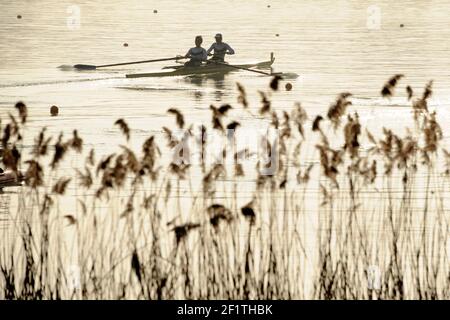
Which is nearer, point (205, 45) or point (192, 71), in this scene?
point (192, 71)

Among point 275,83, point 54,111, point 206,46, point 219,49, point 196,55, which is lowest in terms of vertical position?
point 275,83

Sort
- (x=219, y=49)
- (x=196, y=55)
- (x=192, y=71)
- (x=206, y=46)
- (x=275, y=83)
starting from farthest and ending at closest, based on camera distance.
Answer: (x=206, y=46) → (x=219, y=49) → (x=196, y=55) → (x=192, y=71) → (x=275, y=83)

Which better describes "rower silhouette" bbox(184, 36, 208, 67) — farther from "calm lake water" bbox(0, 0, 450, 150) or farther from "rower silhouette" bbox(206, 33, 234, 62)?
"rower silhouette" bbox(206, 33, 234, 62)

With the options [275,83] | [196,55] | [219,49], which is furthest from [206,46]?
[275,83]

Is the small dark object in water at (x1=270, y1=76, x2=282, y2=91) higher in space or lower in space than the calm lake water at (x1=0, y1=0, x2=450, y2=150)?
lower

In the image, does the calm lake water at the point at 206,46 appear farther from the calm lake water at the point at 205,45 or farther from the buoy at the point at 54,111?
the buoy at the point at 54,111

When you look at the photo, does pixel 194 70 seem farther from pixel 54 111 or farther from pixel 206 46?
pixel 206 46

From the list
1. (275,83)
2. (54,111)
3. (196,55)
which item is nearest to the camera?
(275,83)

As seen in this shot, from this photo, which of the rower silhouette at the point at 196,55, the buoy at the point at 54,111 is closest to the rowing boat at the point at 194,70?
the rower silhouette at the point at 196,55

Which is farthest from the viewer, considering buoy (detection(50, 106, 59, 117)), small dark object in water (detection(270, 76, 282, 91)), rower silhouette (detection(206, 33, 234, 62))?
rower silhouette (detection(206, 33, 234, 62))

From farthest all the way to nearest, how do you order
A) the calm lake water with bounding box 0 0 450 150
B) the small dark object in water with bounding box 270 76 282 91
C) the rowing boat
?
the rowing boat → the calm lake water with bounding box 0 0 450 150 → the small dark object in water with bounding box 270 76 282 91

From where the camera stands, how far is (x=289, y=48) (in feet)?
177

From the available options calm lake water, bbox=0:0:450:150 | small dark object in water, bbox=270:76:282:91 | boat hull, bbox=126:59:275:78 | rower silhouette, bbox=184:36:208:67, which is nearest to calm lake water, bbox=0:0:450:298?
calm lake water, bbox=0:0:450:150
